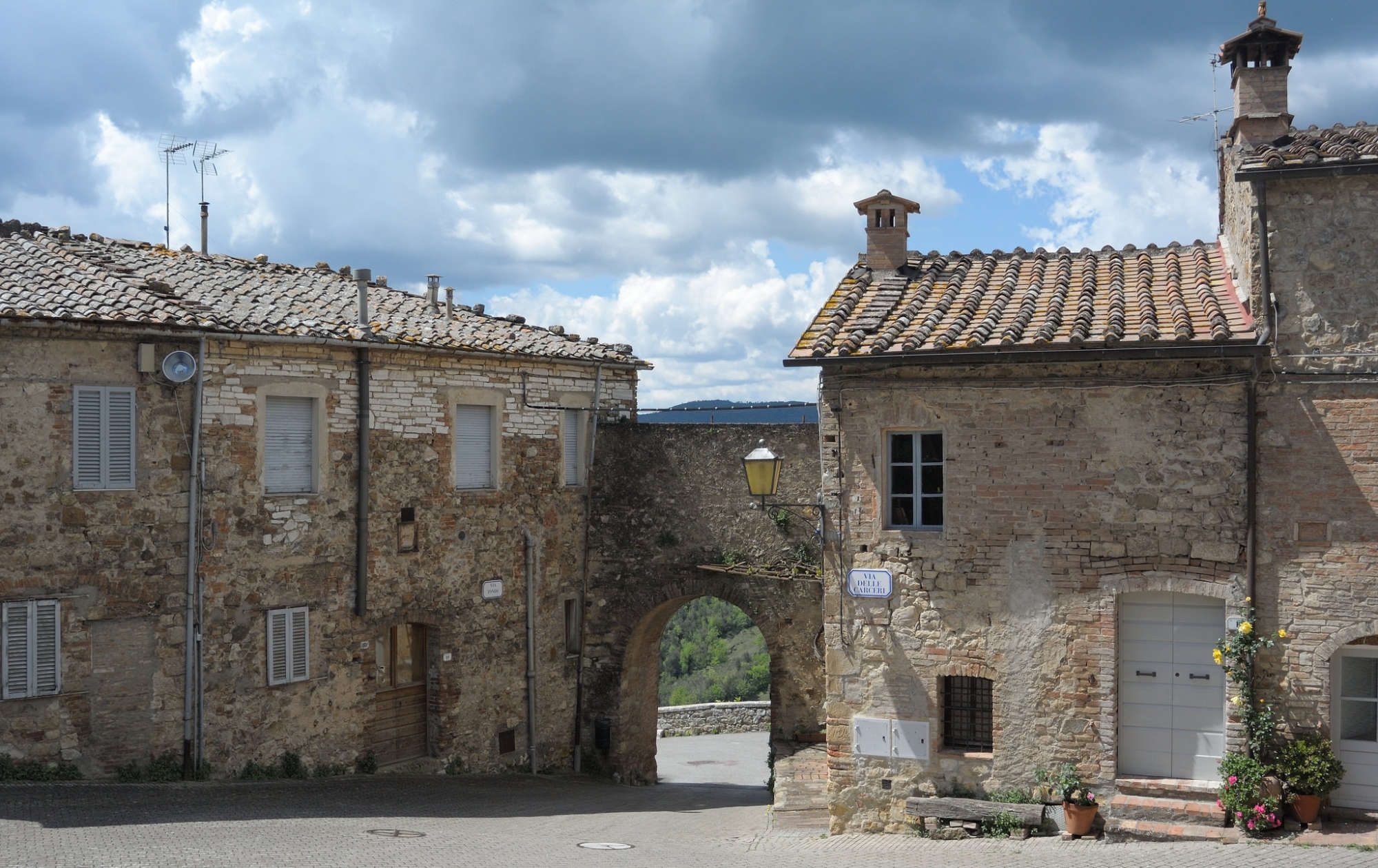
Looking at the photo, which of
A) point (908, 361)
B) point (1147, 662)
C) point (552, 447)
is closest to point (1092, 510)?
point (1147, 662)

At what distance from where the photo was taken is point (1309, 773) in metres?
11.3

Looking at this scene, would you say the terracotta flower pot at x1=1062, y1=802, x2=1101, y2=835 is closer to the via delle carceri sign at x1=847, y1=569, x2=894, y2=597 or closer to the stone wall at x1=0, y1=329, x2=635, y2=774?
the via delle carceri sign at x1=847, y1=569, x2=894, y2=597

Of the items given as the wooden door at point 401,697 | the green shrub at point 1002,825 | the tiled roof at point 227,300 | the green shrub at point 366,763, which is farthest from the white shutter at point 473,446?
the green shrub at point 1002,825

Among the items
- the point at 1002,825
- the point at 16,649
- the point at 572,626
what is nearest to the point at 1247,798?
the point at 1002,825

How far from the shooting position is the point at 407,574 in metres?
17.0

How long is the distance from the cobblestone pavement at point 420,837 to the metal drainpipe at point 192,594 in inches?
20.0

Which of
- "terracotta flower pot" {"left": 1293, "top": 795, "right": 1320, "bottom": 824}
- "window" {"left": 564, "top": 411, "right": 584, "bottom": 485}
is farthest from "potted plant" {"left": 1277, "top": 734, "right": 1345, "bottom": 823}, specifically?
"window" {"left": 564, "top": 411, "right": 584, "bottom": 485}

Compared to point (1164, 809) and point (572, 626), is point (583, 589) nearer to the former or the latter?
point (572, 626)

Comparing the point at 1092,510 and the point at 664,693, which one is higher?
the point at 1092,510

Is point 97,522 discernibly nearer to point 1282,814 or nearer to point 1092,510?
point 1092,510

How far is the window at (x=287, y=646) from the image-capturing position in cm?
1539

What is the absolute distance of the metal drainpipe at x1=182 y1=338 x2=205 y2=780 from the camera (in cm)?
1455

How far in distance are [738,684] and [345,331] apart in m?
35.1

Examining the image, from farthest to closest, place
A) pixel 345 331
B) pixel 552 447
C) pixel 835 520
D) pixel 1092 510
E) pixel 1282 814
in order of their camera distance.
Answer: pixel 552 447 < pixel 345 331 < pixel 835 520 < pixel 1092 510 < pixel 1282 814
